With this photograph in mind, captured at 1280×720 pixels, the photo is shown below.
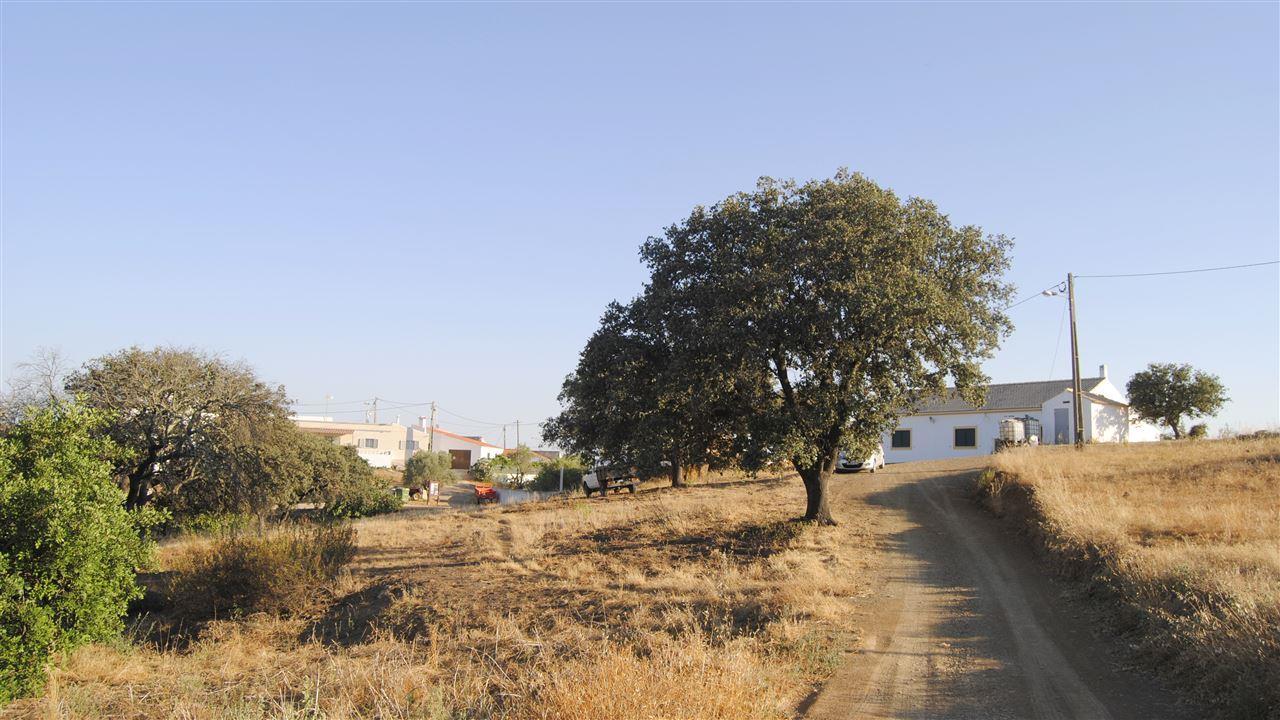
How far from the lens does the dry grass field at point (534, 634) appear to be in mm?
8117

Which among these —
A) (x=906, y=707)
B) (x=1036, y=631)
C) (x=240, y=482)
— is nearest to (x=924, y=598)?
(x=1036, y=631)

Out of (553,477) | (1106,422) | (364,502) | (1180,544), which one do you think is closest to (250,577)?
(1180,544)

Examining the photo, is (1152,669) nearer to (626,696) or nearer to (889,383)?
(626,696)

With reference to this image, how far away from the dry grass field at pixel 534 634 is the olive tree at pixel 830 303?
11.1ft

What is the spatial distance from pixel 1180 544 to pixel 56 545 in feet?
62.9

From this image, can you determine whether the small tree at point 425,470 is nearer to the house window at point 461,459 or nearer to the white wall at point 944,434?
the house window at point 461,459

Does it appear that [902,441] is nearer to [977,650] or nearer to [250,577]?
[977,650]

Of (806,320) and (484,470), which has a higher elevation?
(806,320)

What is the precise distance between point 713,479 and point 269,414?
21.9 m

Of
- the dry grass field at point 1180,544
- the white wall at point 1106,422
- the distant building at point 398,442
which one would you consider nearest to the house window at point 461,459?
the distant building at point 398,442

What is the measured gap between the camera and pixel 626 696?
7.10 metres

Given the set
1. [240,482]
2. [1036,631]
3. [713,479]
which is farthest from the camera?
[713,479]

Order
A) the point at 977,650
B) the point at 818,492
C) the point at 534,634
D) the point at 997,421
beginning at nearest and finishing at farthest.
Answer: the point at 977,650
the point at 534,634
the point at 818,492
the point at 997,421

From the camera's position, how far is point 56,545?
12.2 m
